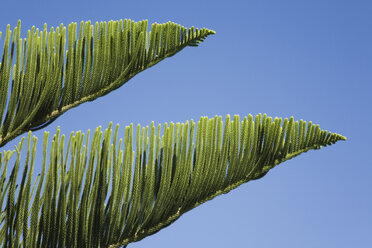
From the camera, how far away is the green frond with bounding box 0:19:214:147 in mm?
2754

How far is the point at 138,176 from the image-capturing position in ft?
7.75

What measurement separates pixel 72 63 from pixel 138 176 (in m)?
0.86

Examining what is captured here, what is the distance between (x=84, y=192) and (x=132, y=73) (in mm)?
957

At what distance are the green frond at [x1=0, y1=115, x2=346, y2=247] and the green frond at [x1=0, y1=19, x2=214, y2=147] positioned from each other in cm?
46

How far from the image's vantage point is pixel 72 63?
2867 millimetres

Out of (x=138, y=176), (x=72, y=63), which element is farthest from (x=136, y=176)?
(x=72, y=63)

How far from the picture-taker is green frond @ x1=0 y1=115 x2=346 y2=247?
7.57 ft

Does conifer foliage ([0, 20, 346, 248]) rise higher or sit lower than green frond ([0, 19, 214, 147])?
lower

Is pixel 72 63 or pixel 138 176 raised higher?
pixel 72 63

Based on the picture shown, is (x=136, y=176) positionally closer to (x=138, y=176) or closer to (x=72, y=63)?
(x=138, y=176)

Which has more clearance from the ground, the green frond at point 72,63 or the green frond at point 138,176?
the green frond at point 72,63

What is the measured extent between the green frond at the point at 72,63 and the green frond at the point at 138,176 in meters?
0.46

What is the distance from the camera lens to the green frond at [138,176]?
231cm

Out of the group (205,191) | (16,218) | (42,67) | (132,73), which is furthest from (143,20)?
(16,218)
